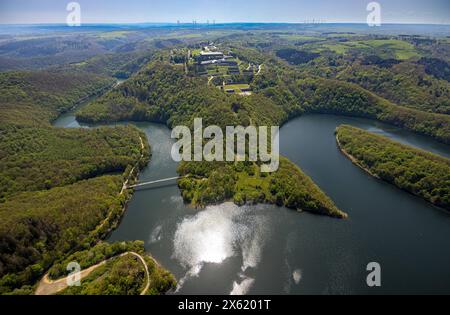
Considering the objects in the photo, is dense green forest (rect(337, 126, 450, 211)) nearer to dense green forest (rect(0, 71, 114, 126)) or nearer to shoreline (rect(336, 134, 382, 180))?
shoreline (rect(336, 134, 382, 180))

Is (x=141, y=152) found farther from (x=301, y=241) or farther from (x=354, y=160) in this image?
(x=354, y=160)

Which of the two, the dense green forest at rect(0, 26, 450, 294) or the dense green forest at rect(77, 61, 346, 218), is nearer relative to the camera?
the dense green forest at rect(0, 26, 450, 294)

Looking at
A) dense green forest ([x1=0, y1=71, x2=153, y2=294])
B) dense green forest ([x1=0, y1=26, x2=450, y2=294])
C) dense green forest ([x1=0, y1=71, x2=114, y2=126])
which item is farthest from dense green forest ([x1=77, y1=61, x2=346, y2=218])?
dense green forest ([x1=0, y1=71, x2=114, y2=126])

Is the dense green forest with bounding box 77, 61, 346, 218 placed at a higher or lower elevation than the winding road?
higher

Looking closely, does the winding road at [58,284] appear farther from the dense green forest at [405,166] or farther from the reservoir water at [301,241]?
the dense green forest at [405,166]

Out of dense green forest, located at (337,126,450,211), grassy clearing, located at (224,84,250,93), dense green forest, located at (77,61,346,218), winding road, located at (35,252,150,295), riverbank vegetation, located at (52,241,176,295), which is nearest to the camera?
riverbank vegetation, located at (52,241,176,295)

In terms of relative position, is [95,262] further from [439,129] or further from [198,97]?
[439,129]

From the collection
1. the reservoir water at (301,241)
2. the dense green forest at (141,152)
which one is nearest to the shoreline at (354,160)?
the dense green forest at (141,152)

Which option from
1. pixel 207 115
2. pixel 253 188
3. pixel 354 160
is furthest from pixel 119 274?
pixel 354 160
